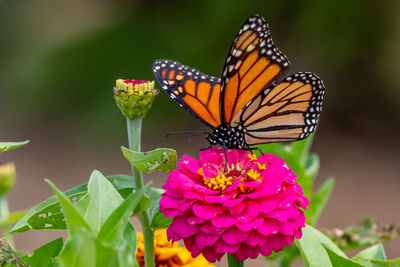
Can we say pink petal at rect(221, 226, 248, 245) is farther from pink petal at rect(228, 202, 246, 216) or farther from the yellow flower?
the yellow flower

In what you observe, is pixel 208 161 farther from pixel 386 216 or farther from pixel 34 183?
pixel 34 183

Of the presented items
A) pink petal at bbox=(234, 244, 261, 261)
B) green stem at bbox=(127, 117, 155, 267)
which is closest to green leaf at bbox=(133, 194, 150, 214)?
green stem at bbox=(127, 117, 155, 267)

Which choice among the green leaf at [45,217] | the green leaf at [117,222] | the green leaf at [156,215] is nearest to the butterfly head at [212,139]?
the green leaf at [156,215]

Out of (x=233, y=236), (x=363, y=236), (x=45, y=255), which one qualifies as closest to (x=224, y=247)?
(x=233, y=236)

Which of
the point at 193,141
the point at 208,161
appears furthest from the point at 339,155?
the point at 208,161

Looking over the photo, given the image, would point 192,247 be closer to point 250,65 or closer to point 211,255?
point 211,255

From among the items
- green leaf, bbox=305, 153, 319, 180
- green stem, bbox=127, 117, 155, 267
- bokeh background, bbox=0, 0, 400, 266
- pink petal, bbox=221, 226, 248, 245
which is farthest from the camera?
bokeh background, bbox=0, 0, 400, 266
